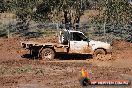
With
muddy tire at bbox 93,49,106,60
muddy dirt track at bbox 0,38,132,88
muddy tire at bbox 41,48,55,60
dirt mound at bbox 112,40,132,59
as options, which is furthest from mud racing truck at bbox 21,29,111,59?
dirt mound at bbox 112,40,132,59

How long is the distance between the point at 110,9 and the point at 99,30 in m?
2.54

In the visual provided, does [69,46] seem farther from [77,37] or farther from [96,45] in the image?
[96,45]

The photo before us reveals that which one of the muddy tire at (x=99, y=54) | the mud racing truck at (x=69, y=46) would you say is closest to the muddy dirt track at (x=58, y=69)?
the muddy tire at (x=99, y=54)

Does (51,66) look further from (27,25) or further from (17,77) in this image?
(27,25)

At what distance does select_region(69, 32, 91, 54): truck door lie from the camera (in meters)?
21.2

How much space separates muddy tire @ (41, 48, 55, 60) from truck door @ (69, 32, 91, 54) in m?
1.21

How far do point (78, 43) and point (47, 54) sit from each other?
2074mm

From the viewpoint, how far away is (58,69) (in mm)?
19047

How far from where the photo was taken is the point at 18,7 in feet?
105

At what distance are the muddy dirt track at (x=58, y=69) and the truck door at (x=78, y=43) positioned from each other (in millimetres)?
762

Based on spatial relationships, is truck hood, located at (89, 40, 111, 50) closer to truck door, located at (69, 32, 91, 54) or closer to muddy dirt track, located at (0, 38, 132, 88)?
truck door, located at (69, 32, 91, 54)

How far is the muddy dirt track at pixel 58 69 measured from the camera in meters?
16.3

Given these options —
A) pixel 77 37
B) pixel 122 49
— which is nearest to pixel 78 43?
pixel 77 37

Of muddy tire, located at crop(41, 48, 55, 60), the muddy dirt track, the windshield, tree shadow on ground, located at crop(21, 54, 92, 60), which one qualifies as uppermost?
the windshield
